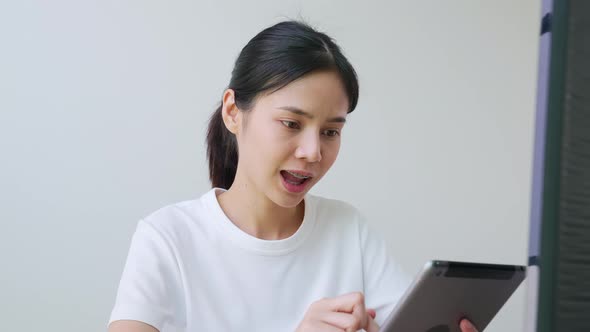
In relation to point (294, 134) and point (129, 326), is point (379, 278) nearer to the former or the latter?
point (294, 134)

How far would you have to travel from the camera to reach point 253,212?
127 cm

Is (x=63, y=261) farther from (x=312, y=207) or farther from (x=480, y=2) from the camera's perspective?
(x=480, y=2)

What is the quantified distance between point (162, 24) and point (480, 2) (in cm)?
116

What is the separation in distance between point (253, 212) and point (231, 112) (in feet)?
0.65

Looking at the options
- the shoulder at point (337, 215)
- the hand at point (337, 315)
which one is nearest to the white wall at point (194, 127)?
the shoulder at point (337, 215)

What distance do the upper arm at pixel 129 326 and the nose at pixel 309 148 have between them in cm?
37

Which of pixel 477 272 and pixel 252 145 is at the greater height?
pixel 252 145

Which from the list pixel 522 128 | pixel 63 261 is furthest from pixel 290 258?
pixel 522 128

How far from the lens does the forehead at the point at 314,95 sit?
1128 millimetres

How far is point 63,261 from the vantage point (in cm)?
203

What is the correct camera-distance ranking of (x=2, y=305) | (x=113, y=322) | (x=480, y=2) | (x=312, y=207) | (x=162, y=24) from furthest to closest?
(x=480, y=2) < (x=162, y=24) < (x=2, y=305) < (x=312, y=207) < (x=113, y=322)

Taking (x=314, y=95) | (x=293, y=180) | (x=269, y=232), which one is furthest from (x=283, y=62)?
(x=269, y=232)

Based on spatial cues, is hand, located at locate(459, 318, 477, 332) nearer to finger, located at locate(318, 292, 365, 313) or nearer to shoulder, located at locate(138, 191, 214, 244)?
finger, located at locate(318, 292, 365, 313)

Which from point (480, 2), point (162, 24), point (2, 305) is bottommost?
point (2, 305)
